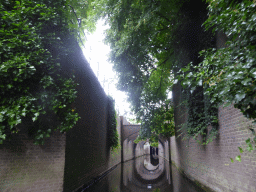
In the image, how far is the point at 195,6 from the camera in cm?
626

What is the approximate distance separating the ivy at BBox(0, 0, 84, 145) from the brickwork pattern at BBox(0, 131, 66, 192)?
1.53 ft

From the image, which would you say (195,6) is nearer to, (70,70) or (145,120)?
(70,70)

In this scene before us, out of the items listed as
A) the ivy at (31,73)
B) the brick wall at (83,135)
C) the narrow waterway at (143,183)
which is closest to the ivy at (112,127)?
the narrow waterway at (143,183)

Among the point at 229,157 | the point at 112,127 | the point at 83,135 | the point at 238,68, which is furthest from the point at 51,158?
the point at 112,127

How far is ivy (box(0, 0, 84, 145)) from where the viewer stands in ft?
11.4

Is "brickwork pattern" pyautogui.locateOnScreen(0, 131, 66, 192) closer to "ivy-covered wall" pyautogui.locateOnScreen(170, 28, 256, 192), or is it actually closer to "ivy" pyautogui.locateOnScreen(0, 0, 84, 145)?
"ivy" pyautogui.locateOnScreen(0, 0, 84, 145)

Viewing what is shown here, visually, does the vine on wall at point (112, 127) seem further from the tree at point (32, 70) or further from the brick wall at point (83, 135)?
the tree at point (32, 70)

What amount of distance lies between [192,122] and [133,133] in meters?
13.6

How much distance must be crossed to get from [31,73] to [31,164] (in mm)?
2245

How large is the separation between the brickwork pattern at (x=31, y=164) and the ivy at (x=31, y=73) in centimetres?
47

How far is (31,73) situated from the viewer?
3598 mm

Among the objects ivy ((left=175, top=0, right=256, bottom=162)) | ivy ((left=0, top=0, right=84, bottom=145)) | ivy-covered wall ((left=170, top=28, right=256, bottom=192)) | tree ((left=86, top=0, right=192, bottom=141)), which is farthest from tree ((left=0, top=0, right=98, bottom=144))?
ivy-covered wall ((left=170, top=28, right=256, bottom=192))

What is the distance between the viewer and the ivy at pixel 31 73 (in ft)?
11.4

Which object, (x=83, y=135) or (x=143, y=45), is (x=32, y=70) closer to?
(x=83, y=135)
